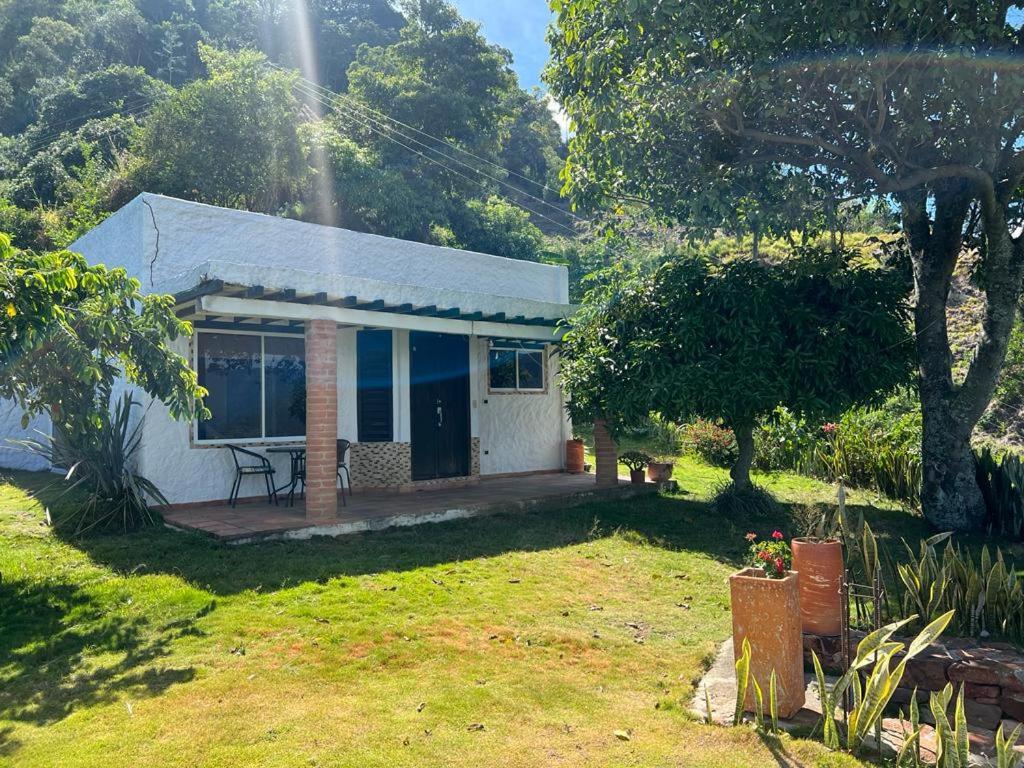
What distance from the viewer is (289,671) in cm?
438

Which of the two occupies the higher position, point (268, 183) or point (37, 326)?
point (268, 183)

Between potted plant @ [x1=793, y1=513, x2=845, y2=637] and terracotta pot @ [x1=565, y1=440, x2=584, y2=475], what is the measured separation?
9.03m

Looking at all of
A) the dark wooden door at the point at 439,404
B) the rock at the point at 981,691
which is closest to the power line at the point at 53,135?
the dark wooden door at the point at 439,404

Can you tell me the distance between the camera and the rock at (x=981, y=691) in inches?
163

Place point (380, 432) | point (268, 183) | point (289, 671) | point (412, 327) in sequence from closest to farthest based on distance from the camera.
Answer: point (289, 671)
point (412, 327)
point (380, 432)
point (268, 183)

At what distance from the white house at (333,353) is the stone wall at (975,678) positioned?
587 cm

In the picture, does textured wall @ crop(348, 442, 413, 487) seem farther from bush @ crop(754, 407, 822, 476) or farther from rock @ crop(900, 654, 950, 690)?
rock @ crop(900, 654, 950, 690)

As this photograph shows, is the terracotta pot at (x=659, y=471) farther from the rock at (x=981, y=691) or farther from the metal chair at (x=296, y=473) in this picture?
the rock at (x=981, y=691)

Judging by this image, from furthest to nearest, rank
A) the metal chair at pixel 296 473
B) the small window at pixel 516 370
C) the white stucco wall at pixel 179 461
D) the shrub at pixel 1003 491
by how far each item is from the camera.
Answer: the small window at pixel 516 370 → the metal chair at pixel 296 473 → the white stucco wall at pixel 179 461 → the shrub at pixel 1003 491

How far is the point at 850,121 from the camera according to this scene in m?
9.27

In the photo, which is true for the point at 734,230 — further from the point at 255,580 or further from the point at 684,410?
the point at 255,580

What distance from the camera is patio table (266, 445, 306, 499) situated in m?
9.38

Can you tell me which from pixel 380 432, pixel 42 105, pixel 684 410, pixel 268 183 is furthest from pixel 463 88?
pixel 684 410

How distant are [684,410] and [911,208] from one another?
3744 millimetres
